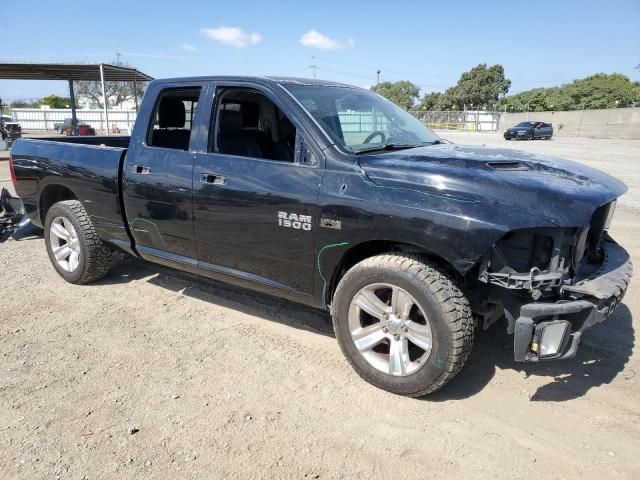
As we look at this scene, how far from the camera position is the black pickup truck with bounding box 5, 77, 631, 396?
9.07ft

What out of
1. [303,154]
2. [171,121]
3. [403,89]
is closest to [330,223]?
[303,154]

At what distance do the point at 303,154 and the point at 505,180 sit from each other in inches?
51.4

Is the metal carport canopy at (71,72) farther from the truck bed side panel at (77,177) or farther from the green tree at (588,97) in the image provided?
the green tree at (588,97)

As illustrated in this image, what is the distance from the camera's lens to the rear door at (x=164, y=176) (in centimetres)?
393

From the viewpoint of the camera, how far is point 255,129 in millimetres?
4219

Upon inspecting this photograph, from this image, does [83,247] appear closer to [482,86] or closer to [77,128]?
[77,128]

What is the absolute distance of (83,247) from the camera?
4.86 m

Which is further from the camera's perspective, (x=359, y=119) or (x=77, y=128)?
(x=77, y=128)

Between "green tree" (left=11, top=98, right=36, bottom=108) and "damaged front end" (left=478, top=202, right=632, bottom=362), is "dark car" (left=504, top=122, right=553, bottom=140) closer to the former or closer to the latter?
"damaged front end" (left=478, top=202, right=632, bottom=362)

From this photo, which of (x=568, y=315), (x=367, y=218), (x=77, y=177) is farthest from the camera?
(x=77, y=177)

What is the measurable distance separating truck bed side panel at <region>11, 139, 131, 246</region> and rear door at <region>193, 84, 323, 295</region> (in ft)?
3.52

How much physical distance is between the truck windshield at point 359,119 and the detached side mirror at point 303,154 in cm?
18

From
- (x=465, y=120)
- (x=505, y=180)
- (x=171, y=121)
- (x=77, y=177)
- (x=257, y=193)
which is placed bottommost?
(x=465, y=120)

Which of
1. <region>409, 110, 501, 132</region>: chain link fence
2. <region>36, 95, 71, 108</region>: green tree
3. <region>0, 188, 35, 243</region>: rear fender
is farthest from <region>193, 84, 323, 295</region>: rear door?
<region>36, 95, 71, 108</region>: green tree
